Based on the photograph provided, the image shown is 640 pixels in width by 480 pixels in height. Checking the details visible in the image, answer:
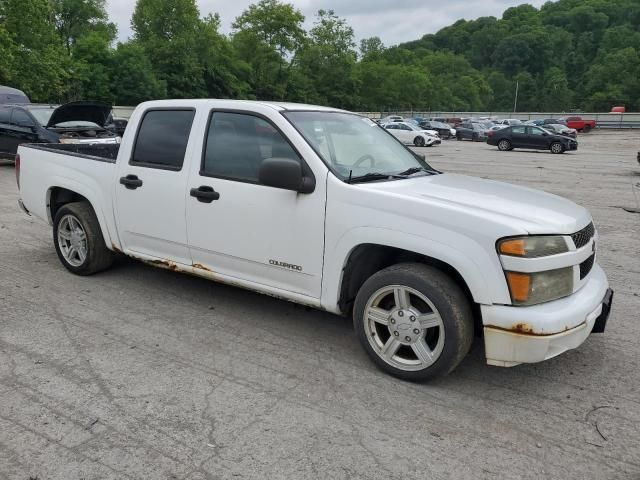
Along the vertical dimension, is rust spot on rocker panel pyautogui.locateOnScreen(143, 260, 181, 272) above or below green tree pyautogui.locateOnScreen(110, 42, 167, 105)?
below

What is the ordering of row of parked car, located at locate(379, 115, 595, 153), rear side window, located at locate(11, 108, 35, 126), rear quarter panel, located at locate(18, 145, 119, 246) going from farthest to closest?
row of parked car, located at locate(379, 115, 595, 153)
rear side window, located at locate(11, 108, 35, 126)
rear quarter panel, located at locate(18, 145, 119, 246)

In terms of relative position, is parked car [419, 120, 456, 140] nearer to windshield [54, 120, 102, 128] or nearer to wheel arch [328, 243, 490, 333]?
windshield [54, 120, 102, 128]

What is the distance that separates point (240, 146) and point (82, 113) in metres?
9.93

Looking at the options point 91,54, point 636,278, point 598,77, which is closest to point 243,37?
point 91,54

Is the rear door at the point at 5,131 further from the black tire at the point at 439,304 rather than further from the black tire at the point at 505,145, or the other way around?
the black tire at the point at 505,145

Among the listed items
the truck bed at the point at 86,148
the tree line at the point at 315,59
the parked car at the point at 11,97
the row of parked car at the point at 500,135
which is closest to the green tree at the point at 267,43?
the tree line at the point at 315,59

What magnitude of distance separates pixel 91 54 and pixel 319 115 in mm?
55809

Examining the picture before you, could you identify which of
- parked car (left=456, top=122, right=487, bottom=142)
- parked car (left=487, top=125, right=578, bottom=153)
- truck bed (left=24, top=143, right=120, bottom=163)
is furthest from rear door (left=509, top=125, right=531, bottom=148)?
truck bed (left=24, top=143, right=120, bottom=163)

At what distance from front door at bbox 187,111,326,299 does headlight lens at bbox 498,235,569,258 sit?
1.20m

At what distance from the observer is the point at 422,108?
4038 inches

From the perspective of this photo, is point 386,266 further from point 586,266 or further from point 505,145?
point 505,145

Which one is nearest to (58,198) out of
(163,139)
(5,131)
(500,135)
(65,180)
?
(65,180)

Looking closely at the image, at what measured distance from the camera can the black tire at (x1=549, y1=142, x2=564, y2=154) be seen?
28750mm

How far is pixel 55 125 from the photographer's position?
1309cm
